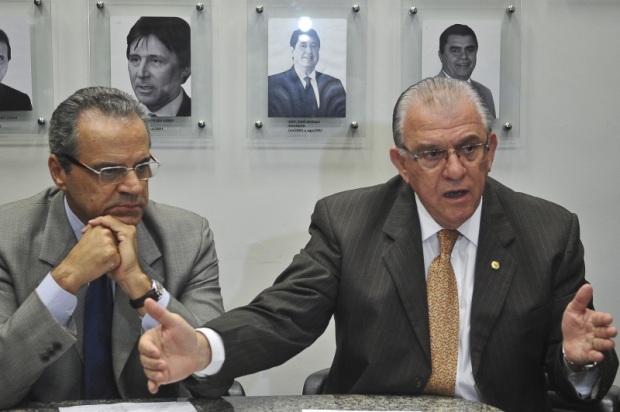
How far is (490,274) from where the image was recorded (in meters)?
2.39

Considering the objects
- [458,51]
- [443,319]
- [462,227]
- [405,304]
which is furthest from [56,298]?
[458,51]

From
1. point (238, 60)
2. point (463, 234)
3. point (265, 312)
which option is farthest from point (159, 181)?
point (463, 234)

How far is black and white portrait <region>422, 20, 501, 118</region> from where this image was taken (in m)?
3.30

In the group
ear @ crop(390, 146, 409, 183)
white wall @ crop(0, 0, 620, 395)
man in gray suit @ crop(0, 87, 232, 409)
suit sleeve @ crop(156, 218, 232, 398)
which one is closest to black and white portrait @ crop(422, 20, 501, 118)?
A: white wall @ crop(0, 0, 620, 395)

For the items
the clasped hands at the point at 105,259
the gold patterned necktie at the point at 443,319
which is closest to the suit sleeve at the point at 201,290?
the clasped hands at the point at 105,259

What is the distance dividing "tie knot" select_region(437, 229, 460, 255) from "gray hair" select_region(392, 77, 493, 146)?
320 millimetres

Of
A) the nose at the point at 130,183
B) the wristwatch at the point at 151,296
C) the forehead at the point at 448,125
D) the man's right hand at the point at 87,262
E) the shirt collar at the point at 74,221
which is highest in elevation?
the forehead at the point at 448,125

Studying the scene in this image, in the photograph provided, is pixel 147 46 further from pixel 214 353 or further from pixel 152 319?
pixel 214 353

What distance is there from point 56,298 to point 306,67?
151cm

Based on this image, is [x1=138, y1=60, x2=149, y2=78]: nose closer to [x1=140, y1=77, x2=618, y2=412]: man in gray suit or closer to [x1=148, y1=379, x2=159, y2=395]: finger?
[x1=140, y1=77, x2=618, y2=412]: man in gray suit

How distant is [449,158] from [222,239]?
1.32 m

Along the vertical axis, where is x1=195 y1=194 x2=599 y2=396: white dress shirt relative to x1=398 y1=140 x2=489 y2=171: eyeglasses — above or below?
below

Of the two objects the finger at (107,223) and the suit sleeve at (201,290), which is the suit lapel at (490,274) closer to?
the suit sleeve at (201,290)

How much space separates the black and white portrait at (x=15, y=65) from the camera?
3.27m
